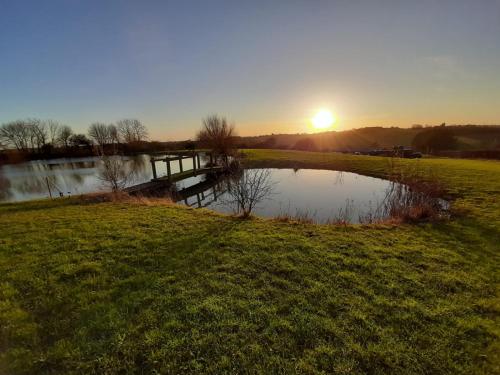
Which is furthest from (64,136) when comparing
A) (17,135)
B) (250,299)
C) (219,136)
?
(250,299)

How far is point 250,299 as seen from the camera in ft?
12.2

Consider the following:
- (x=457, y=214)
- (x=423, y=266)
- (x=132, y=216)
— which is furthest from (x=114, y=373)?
(x=457, y=214)

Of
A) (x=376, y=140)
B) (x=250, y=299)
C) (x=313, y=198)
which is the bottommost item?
(x=313, y=198)

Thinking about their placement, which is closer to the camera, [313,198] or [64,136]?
[313,198]

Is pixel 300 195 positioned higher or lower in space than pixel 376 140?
lower

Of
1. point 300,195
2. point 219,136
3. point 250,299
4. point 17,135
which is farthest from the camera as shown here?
point 17,135

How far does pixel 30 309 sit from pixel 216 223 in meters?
4.29

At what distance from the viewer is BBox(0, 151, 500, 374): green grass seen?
279 centimetres

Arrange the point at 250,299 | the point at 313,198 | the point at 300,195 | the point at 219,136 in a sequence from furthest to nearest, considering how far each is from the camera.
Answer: the point at 219,136 < the point at 300,195 < the point at 313,198 < the point at 250,299

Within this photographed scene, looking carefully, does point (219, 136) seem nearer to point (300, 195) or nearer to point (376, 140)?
point (300, 195)

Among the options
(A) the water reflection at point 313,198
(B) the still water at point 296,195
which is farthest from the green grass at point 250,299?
(B) the still water at point 296,195

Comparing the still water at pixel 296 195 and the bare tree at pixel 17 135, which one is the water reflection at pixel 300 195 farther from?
the bare tree at pixel 17 135

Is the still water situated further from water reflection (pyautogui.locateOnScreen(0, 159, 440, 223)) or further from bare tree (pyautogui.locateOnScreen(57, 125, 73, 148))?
bare tree (pyautogui.locateOnScreen(57, 125, 73, 148))

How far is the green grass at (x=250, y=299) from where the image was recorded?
2.79 meters
